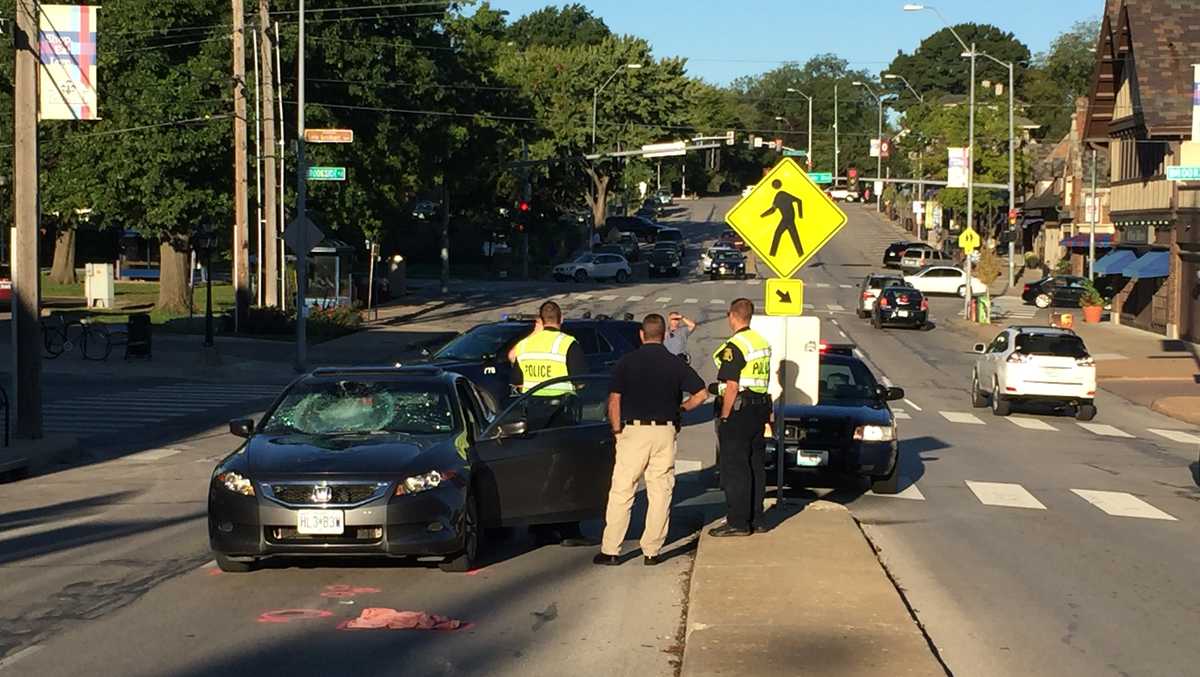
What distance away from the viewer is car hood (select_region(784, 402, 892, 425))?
17.1 meters

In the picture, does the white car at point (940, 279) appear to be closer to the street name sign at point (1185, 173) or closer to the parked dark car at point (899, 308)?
the parked dark car at point (899, 308)

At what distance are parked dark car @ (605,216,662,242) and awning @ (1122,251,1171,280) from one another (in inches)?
2153

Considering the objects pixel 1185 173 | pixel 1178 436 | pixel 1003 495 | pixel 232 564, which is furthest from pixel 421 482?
pixel 1185 173

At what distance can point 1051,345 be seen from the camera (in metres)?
29.2

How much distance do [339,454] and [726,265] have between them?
2654 inches

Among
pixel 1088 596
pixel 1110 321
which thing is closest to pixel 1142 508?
pixel 1088 596

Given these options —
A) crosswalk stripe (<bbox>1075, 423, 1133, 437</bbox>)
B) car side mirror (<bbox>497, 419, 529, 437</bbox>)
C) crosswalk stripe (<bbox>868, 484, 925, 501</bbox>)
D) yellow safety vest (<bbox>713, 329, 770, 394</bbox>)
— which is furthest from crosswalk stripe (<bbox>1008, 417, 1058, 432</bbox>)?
car side mirror (<bbox>497, 419, 529, 437</bbox>)

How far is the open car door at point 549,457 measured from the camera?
39.6 feet

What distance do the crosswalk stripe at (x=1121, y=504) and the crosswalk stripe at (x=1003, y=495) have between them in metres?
0.71

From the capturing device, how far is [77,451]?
2080 cm

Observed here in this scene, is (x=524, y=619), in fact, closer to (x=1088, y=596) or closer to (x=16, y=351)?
(x=1088, y=596)

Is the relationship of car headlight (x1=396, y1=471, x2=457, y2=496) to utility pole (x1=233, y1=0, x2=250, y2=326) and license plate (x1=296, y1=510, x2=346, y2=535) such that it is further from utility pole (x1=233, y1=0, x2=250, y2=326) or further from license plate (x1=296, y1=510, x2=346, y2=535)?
utility pole (x1=233, y1=0, x2=250, y2=326)

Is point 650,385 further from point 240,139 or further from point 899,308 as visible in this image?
point 899,308

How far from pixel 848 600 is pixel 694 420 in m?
16.3
